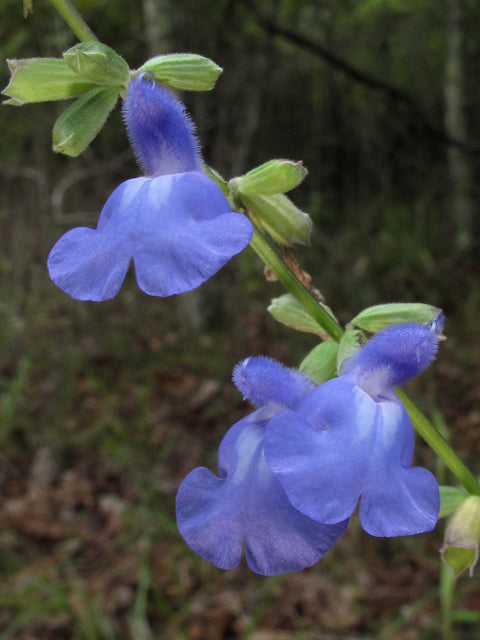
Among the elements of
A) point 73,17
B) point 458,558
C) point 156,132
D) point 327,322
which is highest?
point 73,17

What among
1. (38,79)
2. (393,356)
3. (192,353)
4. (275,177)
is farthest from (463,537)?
(192,353)

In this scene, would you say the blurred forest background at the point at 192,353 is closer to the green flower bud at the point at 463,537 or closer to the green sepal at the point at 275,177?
the green flower bud at the point at 463,537

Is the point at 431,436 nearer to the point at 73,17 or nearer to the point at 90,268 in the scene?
the point at 90,268

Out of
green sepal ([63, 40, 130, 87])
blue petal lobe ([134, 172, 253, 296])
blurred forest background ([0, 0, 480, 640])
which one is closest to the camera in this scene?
blue petal lobe ([134, 172, 253, 296])

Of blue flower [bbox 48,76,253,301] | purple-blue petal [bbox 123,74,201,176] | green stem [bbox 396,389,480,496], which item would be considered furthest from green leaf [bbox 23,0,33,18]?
green stem [bbox 396,389,480,496]

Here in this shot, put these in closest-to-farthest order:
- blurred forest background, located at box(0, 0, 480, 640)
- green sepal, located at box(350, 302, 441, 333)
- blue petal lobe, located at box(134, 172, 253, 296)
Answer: blue petal lobe, located at box(134, 172, 253, 296)
green sepal, located at box(350, 302, 441, 333)
blurred forest background, located at box(0, 0, 480, 640)

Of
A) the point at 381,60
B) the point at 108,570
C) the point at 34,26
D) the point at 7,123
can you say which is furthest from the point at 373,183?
the point at 108,570

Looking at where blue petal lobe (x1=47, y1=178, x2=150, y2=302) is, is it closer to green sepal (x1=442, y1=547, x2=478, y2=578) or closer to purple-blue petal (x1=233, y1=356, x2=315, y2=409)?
purple-blue petal (x1=233, y1=356, x2=315, y2=409)
